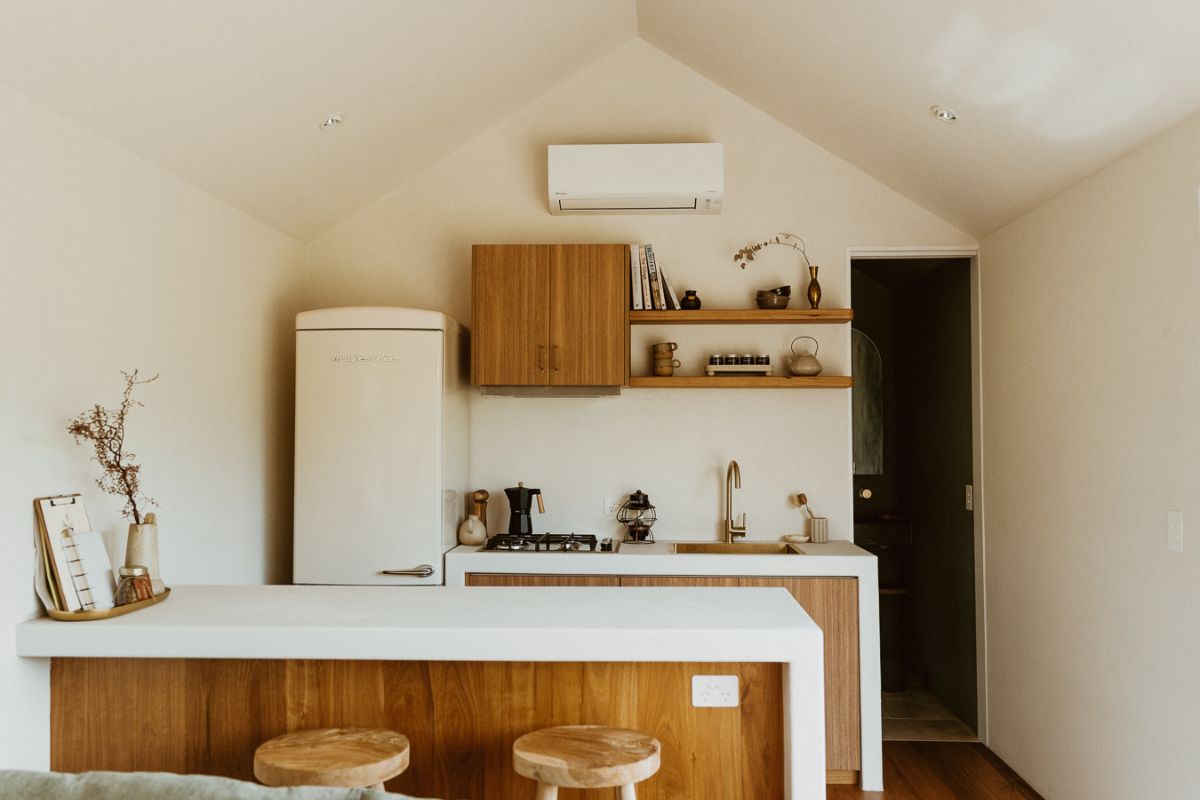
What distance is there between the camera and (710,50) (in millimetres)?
3775

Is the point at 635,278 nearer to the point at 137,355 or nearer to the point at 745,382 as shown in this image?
the point at 745,382

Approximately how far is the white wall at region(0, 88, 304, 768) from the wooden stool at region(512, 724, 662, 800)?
1381 millimetres

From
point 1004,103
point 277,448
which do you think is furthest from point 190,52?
point 1004,103

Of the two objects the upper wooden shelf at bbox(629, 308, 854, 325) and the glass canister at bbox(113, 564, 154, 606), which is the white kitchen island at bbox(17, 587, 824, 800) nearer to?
the glass canister at bbox(113, 564, 154, 606)

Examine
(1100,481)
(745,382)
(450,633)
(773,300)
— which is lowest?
(450,633)

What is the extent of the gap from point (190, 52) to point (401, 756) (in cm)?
201

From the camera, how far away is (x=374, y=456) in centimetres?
352

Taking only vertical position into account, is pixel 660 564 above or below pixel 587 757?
above

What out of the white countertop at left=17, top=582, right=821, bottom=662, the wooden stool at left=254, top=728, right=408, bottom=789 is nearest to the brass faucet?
the white countertop at left=17, top=582, right=821, bottom=662

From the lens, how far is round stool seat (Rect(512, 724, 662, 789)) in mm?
1826

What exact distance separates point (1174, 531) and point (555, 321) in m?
2.39

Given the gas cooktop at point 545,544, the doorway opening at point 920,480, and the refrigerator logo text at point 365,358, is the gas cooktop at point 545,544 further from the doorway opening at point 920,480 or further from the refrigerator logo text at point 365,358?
the doorway opening at point 920,480

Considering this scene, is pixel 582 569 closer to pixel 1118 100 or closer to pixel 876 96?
pixel 876 96

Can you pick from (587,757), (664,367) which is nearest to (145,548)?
(587,757)
